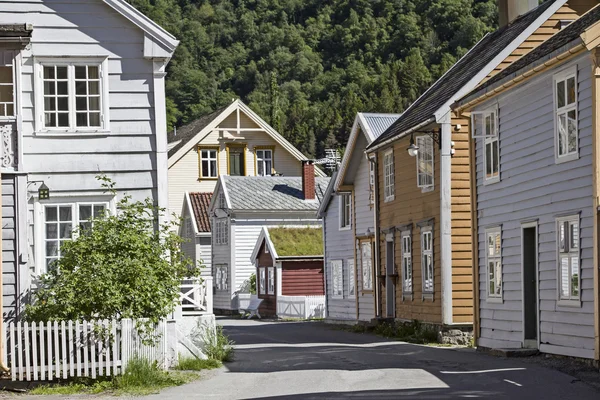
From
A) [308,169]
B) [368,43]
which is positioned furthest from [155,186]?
[368,43]

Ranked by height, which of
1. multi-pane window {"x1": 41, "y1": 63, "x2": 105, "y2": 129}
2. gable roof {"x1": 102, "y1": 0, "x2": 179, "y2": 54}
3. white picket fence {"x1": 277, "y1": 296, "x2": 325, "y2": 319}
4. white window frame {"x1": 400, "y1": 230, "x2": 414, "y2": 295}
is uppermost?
gable roof {"x1": 102, "y1": 0, "x2": 179, "y2": 54}

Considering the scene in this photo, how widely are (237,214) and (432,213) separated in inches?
1043

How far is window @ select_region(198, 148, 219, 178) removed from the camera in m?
65.9

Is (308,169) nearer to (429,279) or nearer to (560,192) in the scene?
(429,279)

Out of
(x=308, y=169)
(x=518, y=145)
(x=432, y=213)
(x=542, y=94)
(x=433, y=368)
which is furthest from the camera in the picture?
(x=308, y=169)

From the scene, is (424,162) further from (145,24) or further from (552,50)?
(145,24)

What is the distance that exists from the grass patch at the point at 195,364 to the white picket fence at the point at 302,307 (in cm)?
2682

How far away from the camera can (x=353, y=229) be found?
39281 mm

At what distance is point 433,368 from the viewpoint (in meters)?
19.5

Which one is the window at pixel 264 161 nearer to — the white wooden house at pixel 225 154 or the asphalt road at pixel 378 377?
the white wooden house at pixel 225 154

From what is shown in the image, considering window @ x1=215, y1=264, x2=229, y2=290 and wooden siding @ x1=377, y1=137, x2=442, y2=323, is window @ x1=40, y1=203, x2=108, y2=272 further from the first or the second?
window @ x1=215, y1=264, x2=229, y2=290

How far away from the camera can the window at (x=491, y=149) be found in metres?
24.0

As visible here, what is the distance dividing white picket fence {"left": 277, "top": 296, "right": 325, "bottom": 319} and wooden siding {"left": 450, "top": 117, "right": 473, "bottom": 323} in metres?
20.6

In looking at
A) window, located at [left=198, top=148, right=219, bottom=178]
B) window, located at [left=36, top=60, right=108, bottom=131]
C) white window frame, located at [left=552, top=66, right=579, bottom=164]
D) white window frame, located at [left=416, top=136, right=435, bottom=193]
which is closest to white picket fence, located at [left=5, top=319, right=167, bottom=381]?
window, located at [left=36, top=60, right=108, bottom=131]
